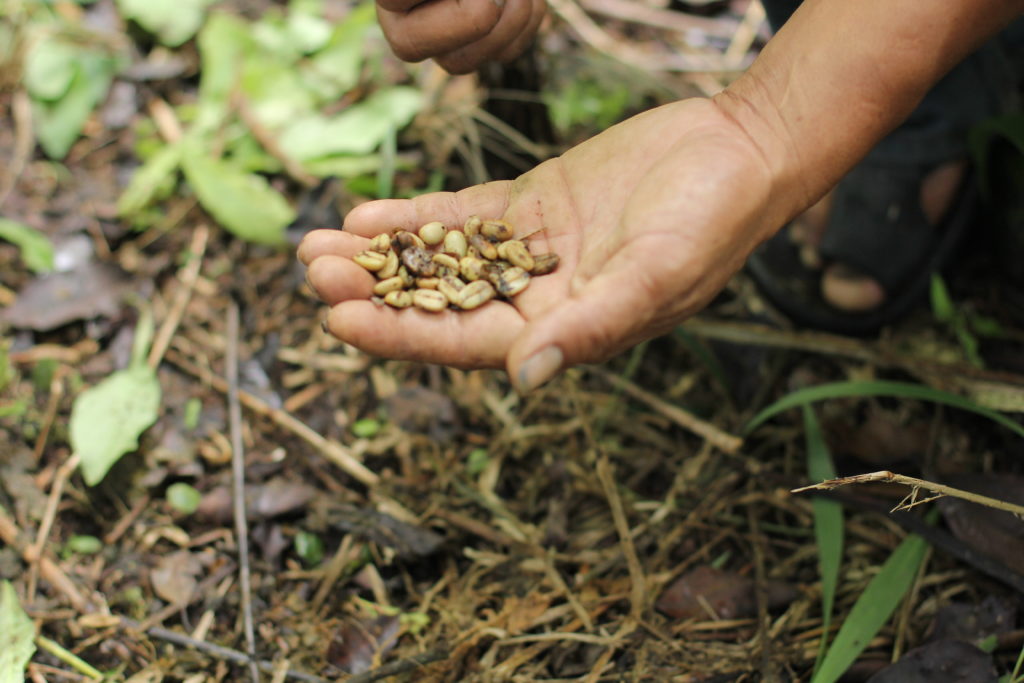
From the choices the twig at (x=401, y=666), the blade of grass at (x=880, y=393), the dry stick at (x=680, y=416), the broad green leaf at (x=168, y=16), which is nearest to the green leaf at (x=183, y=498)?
the twig at (x=401, y=666)

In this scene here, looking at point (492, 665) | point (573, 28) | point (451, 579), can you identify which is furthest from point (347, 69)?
point (492, 665)

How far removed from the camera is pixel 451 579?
1.99 meters

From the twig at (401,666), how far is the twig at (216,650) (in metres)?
0.11

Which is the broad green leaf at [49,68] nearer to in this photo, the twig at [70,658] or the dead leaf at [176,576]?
the dead leaf at [176,576]

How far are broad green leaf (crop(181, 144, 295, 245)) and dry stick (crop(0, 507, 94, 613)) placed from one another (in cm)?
114

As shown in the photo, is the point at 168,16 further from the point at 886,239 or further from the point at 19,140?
the point at 886,239

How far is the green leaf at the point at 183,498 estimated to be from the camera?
215 cm

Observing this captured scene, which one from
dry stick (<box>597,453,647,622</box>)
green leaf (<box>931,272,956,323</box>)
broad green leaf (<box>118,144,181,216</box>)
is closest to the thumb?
dry stick (<box>597,453,647,622</box>)

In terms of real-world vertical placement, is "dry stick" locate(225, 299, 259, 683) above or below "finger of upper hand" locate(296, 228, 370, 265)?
below

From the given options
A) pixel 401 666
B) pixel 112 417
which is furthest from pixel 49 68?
pixel 401 666

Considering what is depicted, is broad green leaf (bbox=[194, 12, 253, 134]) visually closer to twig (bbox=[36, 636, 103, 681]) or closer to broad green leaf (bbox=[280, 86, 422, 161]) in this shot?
broad green leaf (bbox=[280, 86, 422, 161])

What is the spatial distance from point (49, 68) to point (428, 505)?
95.4 inches

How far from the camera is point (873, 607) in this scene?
5.83 feet

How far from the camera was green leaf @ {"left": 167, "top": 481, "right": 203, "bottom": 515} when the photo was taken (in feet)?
7.07
